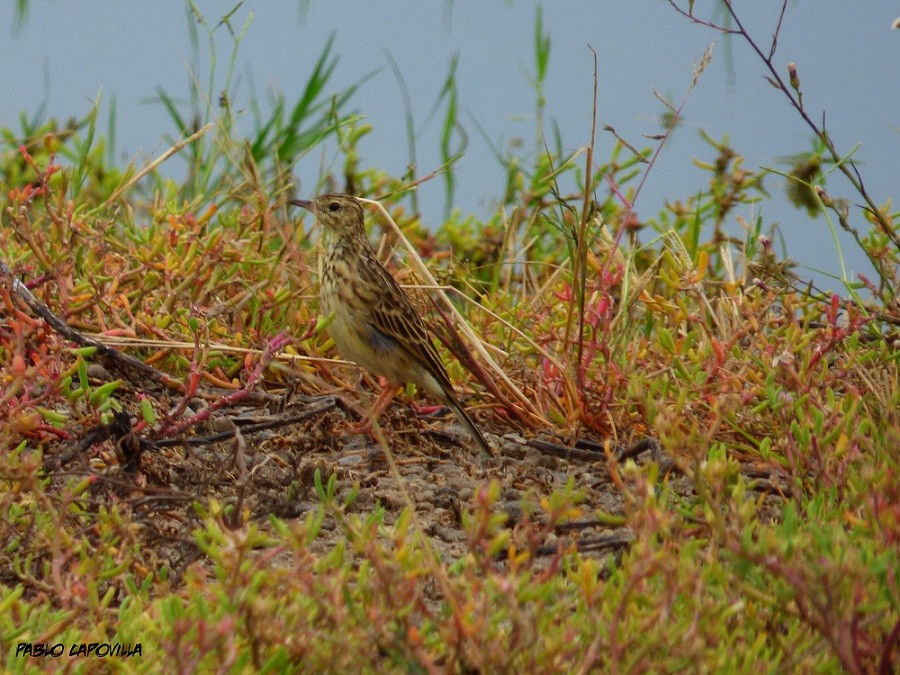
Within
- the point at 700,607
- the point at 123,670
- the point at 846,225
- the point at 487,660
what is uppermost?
the point at 846,225

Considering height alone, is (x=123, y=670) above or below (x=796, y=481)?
below

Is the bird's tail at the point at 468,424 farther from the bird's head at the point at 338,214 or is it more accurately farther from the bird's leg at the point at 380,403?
the bird's head at the point at 338,214

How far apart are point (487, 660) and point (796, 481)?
1.71 metres

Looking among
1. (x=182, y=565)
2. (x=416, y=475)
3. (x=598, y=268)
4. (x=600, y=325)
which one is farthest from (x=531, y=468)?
(x=182, y=565)

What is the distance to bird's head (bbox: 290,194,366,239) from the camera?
251 inches

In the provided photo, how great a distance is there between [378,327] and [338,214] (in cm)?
105

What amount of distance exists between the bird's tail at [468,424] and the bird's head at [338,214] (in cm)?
149

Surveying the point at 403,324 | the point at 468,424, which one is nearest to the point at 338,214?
the point at 403,324


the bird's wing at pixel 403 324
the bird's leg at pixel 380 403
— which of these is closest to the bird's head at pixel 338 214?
the bird's wing at pixel 403 324

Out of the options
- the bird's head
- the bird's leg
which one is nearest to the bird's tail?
the bird's leg

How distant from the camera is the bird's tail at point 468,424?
496 cm

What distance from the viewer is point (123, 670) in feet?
9.26

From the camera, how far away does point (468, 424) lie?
505 centimetres

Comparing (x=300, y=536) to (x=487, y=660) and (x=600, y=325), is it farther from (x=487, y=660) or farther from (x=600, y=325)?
(x=600, y=325)
